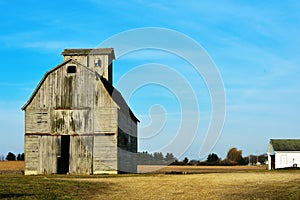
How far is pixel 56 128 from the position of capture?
39.0 meters

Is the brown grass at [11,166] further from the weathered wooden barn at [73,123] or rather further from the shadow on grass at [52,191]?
the shadow on grass at [52,191]

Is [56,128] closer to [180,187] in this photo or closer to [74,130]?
[74,130]

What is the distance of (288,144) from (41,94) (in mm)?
39957

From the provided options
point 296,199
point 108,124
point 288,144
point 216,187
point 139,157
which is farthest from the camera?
point 288,144

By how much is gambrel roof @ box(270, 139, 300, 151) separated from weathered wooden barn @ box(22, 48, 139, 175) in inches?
1302

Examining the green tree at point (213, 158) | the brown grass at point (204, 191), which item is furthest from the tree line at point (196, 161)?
the brown grass at point (204, 191)

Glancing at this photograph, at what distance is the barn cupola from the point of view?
145 feet

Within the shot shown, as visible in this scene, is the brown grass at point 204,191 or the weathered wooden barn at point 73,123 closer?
the brown grass at point 204,191

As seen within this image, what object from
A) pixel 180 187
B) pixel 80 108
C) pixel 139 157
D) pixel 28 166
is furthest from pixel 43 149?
pixel 180 187

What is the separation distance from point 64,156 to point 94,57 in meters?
9.48

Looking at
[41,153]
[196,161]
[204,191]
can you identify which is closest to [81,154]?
[41,153]

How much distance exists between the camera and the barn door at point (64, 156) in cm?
3982

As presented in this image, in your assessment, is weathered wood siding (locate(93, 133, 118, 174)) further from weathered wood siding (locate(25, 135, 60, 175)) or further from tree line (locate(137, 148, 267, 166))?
tree line (locate(137, 148, 267, 166))

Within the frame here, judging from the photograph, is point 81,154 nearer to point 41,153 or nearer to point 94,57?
point 41,153
